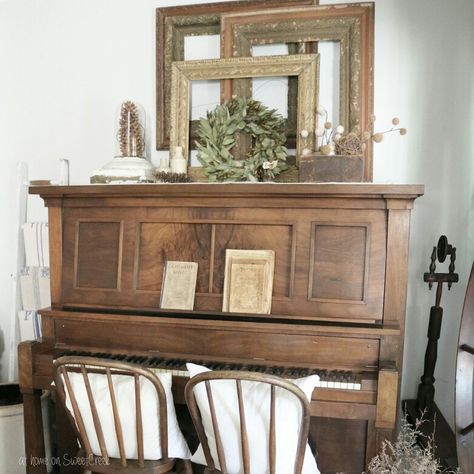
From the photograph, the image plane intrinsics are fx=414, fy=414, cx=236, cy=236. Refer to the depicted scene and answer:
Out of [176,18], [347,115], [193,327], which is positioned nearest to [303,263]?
[193,327]

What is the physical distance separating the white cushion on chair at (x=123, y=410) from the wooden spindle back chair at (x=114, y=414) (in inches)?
0.6

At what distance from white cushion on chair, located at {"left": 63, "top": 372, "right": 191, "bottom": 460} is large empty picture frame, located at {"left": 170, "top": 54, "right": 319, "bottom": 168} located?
1.24 m

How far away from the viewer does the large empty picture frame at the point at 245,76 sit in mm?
2088

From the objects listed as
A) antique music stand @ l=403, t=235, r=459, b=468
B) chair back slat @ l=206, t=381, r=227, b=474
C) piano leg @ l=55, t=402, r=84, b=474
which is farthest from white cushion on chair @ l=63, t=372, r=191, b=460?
antique music stand @ l=403, t=235, r=459, b=468

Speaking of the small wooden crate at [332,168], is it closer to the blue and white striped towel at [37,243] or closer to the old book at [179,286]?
the old book at [179,286]

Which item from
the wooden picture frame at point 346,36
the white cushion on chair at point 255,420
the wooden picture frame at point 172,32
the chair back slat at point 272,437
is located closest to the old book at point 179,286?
the white cushion on chair at point 255,420

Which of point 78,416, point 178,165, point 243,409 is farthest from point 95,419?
point 178,165

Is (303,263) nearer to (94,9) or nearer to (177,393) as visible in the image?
(177,393)

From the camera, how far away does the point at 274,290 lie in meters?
1.75

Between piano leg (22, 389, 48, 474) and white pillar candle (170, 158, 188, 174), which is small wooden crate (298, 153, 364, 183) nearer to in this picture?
white pillar candle (170, 158, 188, 174)

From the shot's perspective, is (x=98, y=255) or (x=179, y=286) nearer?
(x=179, y=286)

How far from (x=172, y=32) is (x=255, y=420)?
2048 millimetres

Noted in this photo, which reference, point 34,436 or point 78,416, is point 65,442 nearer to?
point 34,436

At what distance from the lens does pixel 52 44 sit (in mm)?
2537
